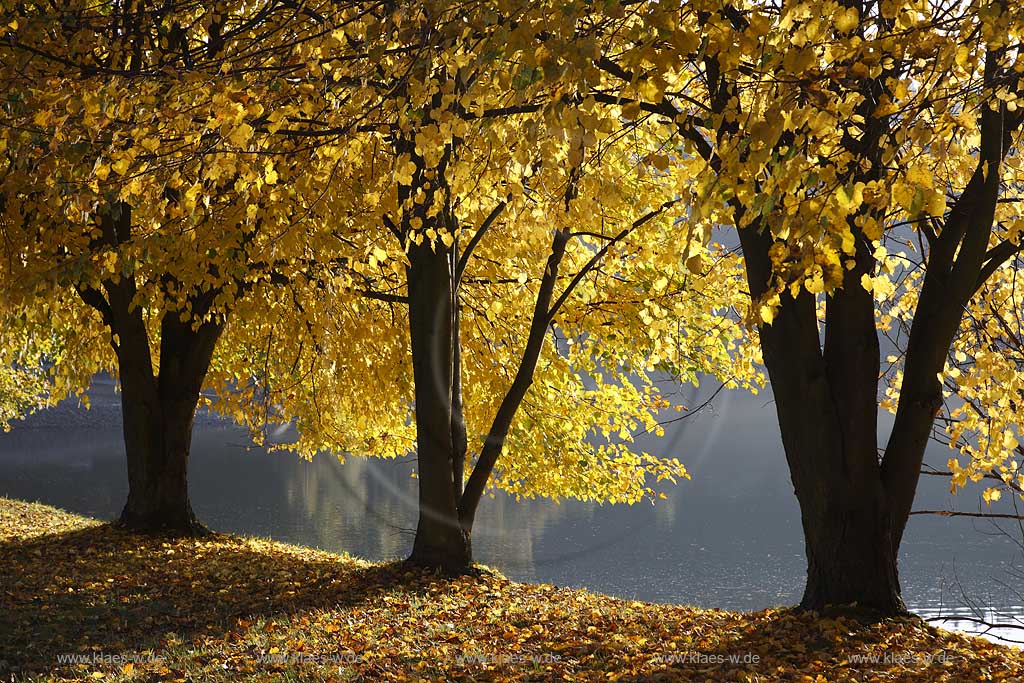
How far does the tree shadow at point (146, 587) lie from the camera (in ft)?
22.0

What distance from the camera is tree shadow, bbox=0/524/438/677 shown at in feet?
22.0

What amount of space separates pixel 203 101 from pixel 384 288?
635 centimetres

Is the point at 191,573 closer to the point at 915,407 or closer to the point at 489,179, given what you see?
the point at 489,179

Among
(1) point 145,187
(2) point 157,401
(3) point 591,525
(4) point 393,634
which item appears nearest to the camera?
(1) point 145,187

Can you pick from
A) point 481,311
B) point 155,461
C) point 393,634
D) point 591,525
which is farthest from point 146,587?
point 591,525

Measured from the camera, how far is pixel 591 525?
37406 millimetres

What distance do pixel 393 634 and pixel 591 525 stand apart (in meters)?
31.2

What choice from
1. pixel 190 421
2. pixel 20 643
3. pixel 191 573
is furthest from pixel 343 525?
pixel 20 643

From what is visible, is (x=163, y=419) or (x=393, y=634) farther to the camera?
(x=163, y=419)

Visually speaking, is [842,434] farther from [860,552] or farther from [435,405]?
[435,405]

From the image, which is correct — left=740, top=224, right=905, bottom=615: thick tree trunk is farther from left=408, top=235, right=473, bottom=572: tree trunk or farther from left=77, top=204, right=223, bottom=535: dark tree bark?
left=77, top=204, right=223, bottom=535: dark tree bark

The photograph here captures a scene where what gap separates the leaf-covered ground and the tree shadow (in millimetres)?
28

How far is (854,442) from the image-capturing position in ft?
21.2

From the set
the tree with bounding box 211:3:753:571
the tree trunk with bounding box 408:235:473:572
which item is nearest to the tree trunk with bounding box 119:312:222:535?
the tree with bounding box 211:3:753:571
